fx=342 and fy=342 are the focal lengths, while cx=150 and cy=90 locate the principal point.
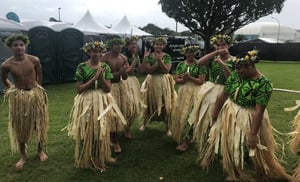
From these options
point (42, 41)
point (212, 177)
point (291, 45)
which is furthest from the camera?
point (291, 45)

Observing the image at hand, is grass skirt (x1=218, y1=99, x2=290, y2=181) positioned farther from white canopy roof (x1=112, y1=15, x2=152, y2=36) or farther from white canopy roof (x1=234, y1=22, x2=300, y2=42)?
white canopy roof (x1=234, y1=22, x2=300, y2=42)

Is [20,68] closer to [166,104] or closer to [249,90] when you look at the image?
[166,104]

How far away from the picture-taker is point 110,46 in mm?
4828

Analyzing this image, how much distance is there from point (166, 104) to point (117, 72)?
109 cm

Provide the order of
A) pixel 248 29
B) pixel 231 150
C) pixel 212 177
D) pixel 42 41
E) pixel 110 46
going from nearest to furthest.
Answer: pixel 231 150 < pixel 212 177 < pixel 110 46 < pixel 42 41 < pixel 248 29

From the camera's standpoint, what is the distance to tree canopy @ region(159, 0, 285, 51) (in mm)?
19359

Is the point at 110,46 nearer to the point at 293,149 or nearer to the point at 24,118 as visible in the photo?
the point at 24,118

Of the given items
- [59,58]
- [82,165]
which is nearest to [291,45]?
[59,58]

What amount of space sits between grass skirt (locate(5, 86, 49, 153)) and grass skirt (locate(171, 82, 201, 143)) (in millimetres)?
1870

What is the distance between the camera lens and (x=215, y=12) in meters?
19.6

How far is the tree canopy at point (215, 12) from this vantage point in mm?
19359

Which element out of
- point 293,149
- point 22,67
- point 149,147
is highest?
point 22,67

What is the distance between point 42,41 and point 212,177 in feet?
27.9

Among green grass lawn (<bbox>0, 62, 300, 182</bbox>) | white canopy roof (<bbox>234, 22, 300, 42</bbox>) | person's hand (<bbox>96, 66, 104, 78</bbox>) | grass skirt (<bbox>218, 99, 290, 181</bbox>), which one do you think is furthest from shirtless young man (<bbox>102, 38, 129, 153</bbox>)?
white canopy roof (<bbox>234, 22, 300, 42</bbox>)
